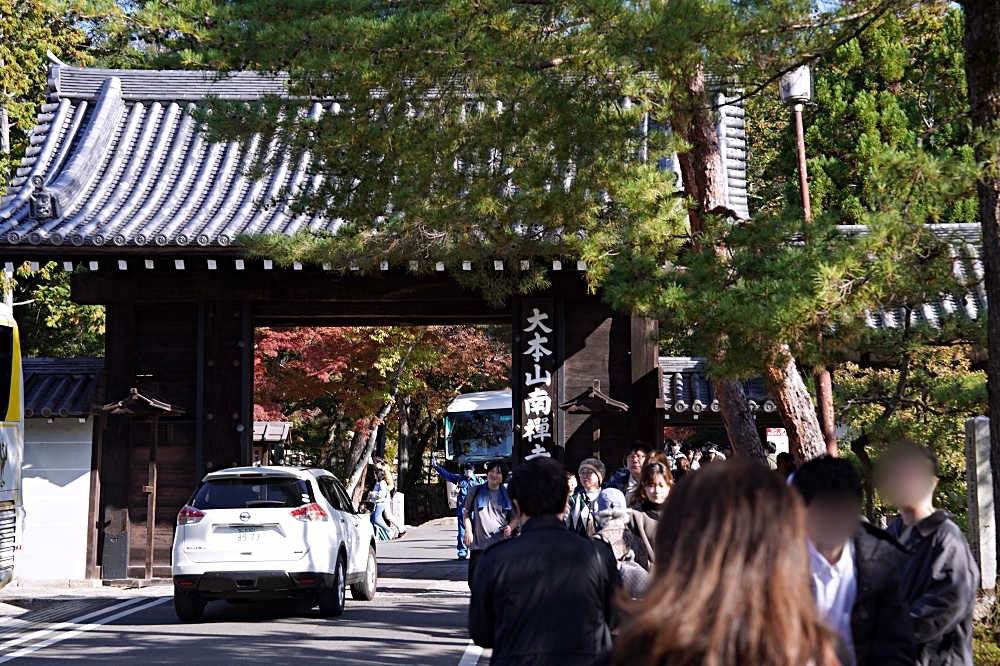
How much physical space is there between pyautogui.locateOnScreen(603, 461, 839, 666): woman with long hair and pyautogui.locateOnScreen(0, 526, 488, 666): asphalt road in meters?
7.52

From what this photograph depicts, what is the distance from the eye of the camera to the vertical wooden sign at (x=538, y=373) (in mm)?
15922

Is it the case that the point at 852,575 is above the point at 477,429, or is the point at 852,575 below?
below

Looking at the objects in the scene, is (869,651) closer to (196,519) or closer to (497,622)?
(497,622)

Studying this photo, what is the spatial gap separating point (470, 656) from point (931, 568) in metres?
6.21

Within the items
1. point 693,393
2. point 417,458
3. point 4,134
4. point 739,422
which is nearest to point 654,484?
point 739,422

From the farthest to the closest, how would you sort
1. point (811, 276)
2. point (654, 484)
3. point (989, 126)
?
1. point (654, 484)
2. point (989, 126)
3. point (811, 276)

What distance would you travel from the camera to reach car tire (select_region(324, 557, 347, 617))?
12.0 metres

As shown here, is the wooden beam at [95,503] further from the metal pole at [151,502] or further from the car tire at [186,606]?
the car tire at [186,606]

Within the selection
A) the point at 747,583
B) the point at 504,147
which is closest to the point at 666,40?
the point at 504,147

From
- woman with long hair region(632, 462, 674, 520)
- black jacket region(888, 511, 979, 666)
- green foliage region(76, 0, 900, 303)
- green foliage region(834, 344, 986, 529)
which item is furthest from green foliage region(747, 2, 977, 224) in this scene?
black jacket region(888, 511, 979, 666)

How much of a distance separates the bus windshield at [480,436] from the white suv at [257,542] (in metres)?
25.6

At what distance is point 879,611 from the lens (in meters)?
3.42

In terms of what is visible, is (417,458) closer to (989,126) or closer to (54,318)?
(54,318)

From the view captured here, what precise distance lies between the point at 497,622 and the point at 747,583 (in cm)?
212
